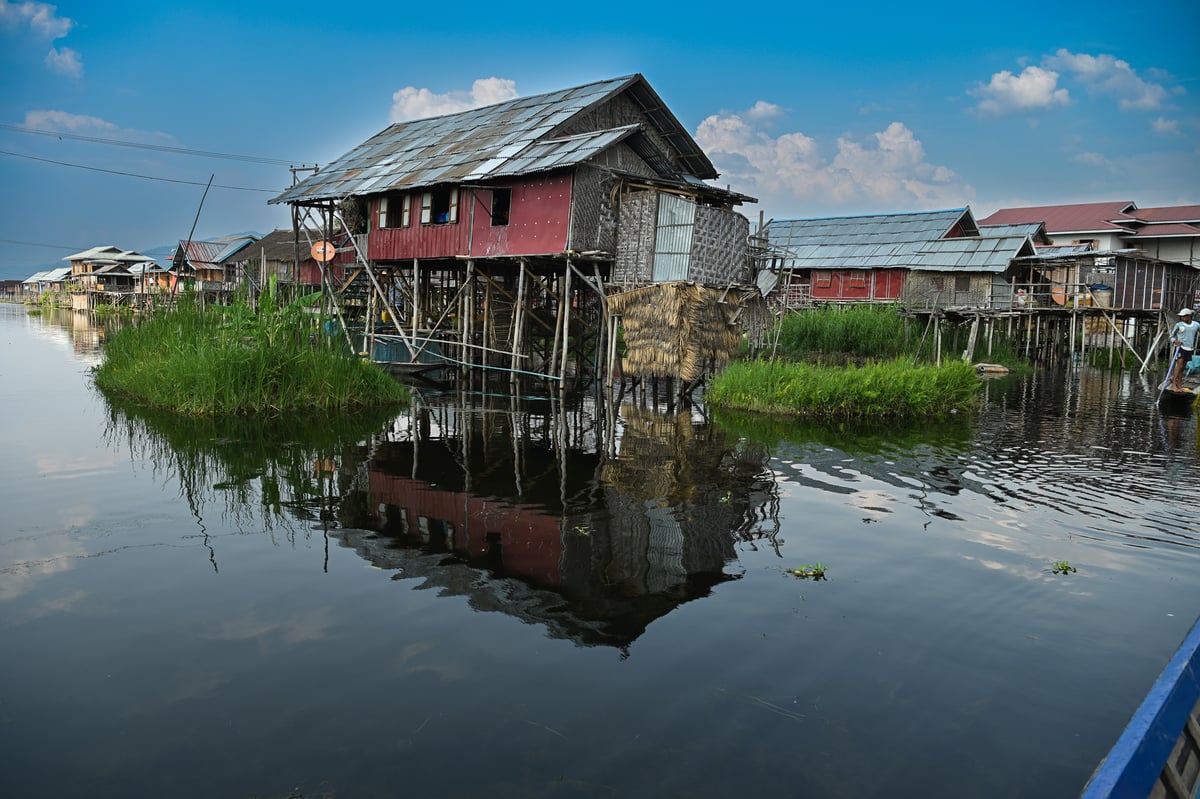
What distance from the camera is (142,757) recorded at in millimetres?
3885

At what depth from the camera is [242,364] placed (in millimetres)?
13172

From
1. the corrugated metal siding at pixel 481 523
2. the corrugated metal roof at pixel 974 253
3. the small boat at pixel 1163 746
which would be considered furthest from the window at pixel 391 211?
the small boat at pixel 1163 746

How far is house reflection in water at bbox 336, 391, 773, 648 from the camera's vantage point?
19.8 feet

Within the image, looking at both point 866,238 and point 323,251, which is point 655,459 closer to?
point 323,251

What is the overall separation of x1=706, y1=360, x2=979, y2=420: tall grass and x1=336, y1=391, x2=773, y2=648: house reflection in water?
3.10 metres

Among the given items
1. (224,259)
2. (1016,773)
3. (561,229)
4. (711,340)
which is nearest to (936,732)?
(1016,773)

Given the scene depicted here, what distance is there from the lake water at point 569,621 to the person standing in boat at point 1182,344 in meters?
8.31

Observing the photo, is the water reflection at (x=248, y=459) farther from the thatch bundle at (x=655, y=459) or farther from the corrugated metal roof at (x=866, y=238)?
the corrugated metal roof at (x=866, y=238)

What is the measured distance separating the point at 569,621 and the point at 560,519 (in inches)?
97.0

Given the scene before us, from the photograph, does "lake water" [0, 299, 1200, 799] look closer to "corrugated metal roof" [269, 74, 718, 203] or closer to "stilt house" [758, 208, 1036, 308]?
"corrugated metal roof" [269, 74, 718, 203]

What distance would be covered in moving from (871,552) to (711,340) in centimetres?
1059

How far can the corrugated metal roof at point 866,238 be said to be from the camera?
1299 inches

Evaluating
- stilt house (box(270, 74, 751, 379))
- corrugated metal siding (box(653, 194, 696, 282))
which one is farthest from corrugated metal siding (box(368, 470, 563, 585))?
stilt house (box(270, 74, 751, 379))

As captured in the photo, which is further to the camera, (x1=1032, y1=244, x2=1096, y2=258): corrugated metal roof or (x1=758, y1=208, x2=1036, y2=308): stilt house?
(x1=1032, y1=244, x2=1096, y2=258): corrugated metal roof
